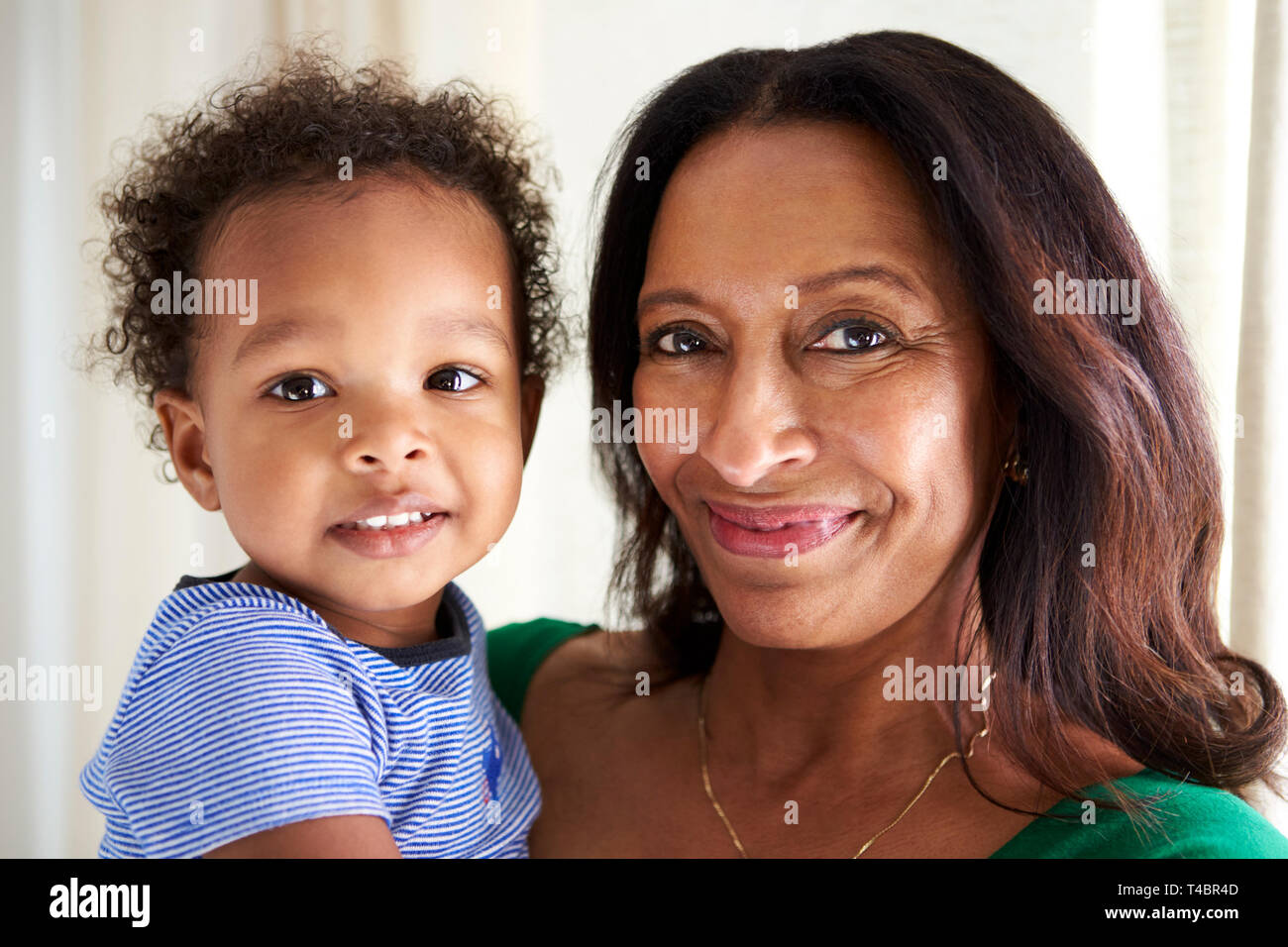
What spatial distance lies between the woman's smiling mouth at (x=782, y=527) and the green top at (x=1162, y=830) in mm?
376

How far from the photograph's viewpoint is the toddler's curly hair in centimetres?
134

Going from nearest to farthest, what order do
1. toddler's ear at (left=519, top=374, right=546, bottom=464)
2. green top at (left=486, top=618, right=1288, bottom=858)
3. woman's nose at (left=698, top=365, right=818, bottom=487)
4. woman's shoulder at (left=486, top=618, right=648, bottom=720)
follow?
green top at (left=486, top=618, right=1288, bottom=858) < woman's nose at (left=698, top=365, right=818, bottom=487) < toddler's ear at (left=519, top=374, right=546, bottom=464) < woman's shoulder at (left=486, top=618, right=648, bottom=720)

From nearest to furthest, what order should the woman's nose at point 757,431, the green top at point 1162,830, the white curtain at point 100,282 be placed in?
1. the green top at point 1162,830
2. the woman's nose at point 757,431
3. the white curtain at point 100,282

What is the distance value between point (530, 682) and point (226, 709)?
2.42ft

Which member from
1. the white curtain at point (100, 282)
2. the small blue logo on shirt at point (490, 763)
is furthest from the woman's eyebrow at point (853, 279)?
the white curtain at point (100, 282)

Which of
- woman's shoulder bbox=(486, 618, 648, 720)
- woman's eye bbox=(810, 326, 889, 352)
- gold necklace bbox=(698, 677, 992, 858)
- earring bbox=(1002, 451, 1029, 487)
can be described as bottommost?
gold necklace bbox=(698, 677, 992, 858)

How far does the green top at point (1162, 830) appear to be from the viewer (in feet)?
3.51

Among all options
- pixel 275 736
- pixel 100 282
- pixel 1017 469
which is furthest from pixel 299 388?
pixel 100 282

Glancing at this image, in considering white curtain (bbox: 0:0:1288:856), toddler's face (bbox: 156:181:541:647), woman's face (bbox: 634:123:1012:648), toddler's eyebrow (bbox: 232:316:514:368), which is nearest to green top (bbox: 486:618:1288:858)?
woman's face (bbox: 634:123:1012:648)

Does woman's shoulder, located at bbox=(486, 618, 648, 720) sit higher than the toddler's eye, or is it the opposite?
the toddler's eye

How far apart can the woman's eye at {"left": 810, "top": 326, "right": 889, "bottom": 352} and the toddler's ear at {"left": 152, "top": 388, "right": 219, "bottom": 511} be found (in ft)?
2.50

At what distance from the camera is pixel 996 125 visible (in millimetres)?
1244

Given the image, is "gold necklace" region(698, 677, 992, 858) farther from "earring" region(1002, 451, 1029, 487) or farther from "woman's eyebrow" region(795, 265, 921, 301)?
"woman's eyebrow" region(795, 265, 921, 301)

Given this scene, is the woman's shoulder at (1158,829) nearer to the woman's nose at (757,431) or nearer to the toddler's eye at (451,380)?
the woman's nose at (757,431)
